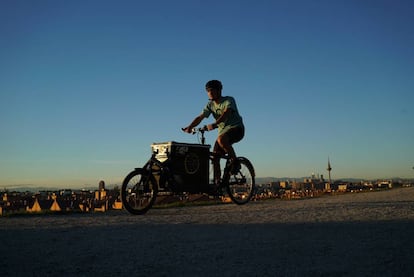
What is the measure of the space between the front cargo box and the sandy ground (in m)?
1.96

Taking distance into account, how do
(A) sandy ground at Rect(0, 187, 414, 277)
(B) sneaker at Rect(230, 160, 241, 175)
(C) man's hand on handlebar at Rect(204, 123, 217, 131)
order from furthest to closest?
(B) sneaker at Rect(230, 160, 241, 175)
(C) man's hand on handlebar at Rect(204, 123, 217, 131)
(A) sandy ground at Rect(0, 187, 414, 277)

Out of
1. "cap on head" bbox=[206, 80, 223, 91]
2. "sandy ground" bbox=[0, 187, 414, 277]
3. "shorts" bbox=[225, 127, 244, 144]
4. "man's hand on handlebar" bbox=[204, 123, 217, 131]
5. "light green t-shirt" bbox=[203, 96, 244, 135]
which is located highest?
"cap on head" bbox=[206, 80, 223, 91]

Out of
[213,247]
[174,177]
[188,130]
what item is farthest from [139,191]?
[213,247]

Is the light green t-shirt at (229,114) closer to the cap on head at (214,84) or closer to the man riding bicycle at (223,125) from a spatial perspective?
the man riding bicycle at (223,125)

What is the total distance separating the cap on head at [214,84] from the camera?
816 cm

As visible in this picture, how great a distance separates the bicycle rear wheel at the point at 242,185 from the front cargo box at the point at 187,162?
0.80 metres

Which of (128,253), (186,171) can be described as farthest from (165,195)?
(128,253)

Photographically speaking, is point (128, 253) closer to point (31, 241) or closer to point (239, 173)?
point (31, 241)

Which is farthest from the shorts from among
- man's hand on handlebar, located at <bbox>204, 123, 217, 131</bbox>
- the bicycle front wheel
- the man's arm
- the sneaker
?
the bicycle front wheel

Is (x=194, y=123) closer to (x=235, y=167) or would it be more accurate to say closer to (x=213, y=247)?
(x=235, y=167)

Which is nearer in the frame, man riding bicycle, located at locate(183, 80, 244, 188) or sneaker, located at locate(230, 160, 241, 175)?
man riding bicycle, located at locate(183, 80, 244, 188)

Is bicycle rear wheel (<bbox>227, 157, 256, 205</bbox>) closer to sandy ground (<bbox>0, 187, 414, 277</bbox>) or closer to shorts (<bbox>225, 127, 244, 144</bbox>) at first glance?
Answer: shorts (<bbox>225, 127, 244, 144</bbox>)

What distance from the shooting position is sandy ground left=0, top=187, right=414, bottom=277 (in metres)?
2.81

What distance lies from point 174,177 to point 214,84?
227 centimetres
